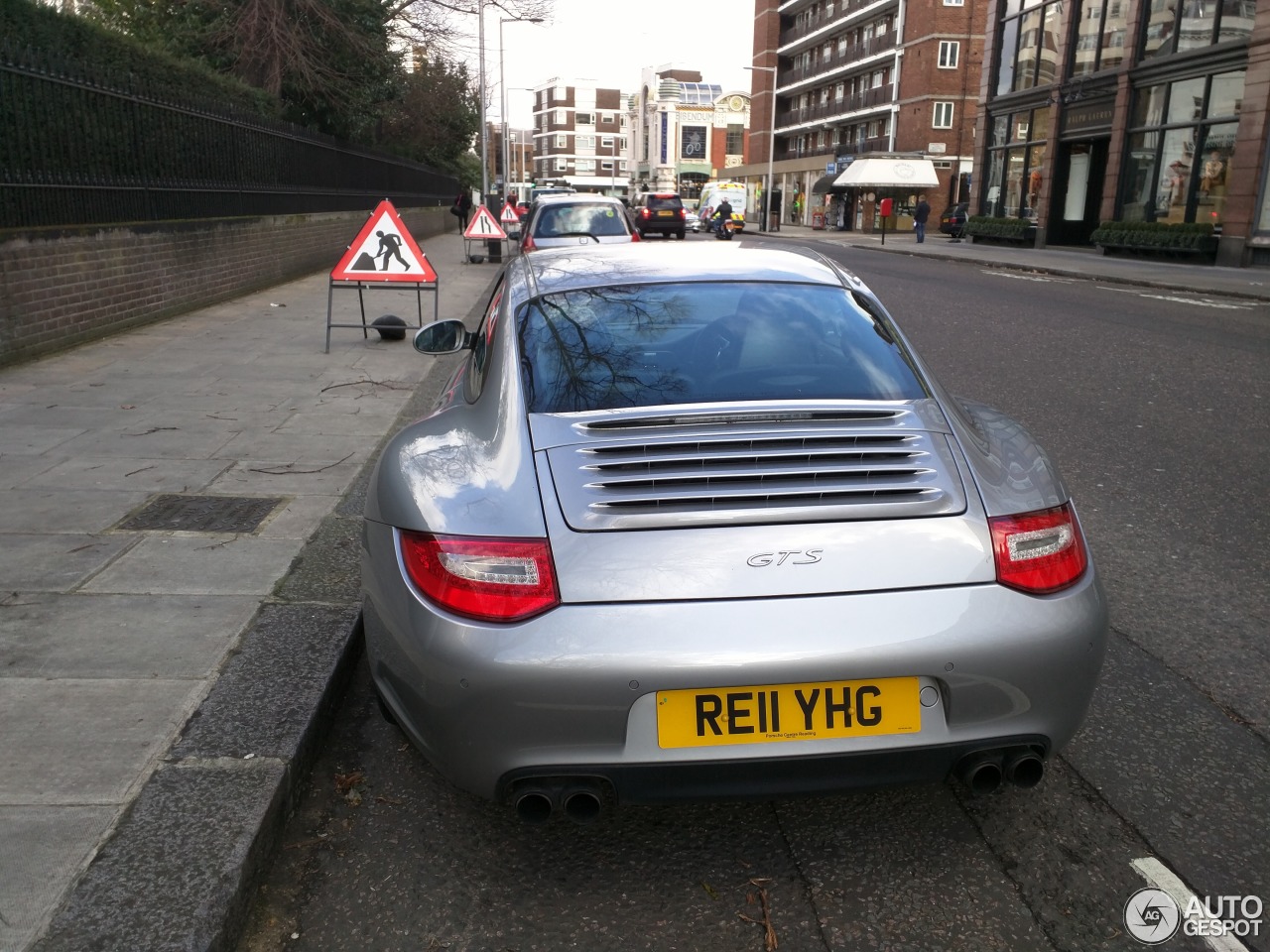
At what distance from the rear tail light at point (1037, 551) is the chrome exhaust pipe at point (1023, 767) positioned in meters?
0.37

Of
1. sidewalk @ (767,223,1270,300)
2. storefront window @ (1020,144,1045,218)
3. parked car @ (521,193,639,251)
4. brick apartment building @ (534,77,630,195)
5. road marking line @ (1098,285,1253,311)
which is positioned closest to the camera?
parked car @ (521,193,639,251)

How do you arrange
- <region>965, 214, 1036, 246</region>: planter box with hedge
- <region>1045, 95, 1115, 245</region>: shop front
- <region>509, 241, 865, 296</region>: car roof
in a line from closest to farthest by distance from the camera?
<region>509, 241, 865, 296</region>: car roof
<region>1045, 95, 1115, 245</region>: shop front
<region>965, 214, 1036, 246</region>: planter box with hedge

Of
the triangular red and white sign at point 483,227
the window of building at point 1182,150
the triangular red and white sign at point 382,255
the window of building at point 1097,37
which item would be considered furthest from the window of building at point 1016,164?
the triangular red and white sign at point 382,255

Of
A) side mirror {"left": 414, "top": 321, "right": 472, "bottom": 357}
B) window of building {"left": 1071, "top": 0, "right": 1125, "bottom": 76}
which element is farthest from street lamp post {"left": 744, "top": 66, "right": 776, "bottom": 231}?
side mirror {"left": 414, "top": 321, "right": 472, "bottom": 357}

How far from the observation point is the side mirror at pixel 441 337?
4.59 metres

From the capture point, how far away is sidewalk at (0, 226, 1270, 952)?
2352 millimetres

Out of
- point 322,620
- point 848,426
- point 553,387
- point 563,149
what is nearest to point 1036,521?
point 848,426

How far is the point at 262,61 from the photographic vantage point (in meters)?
21.2

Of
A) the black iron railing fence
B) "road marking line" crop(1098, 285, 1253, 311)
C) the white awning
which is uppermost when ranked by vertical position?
the white awning

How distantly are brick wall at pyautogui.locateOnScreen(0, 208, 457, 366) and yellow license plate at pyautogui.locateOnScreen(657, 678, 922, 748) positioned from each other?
8.38 meters

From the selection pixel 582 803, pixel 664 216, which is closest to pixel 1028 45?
pixel 664 216

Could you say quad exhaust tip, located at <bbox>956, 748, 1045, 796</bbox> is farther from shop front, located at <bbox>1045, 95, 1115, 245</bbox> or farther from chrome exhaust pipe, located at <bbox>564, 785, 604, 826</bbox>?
shop front, located at <bbox>1045, 95, 1115, 245</bbox>

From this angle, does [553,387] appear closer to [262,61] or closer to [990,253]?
[262,61]

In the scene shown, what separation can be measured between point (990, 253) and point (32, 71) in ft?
93.9
